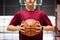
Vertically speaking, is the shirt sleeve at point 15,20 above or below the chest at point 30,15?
below

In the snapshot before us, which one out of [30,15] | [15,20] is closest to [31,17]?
[30,15]

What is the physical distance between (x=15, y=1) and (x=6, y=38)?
85cm

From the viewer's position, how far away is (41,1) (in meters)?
3.71

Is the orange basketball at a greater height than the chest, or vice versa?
the chest

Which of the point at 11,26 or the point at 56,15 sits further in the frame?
the point at 56,15

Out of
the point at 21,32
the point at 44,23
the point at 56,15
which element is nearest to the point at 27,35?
the point at 21,32

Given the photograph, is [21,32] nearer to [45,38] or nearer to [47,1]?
[45,38]

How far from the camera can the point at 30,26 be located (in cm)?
118

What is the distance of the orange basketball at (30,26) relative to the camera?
3.86ft

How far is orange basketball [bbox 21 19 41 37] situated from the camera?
118 cm

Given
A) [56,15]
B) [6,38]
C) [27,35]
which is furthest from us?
[56,15]

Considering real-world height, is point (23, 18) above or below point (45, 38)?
above

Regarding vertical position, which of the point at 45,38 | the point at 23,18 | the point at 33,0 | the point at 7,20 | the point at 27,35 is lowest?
the point at 45,38

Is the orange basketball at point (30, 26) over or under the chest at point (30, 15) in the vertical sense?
under
